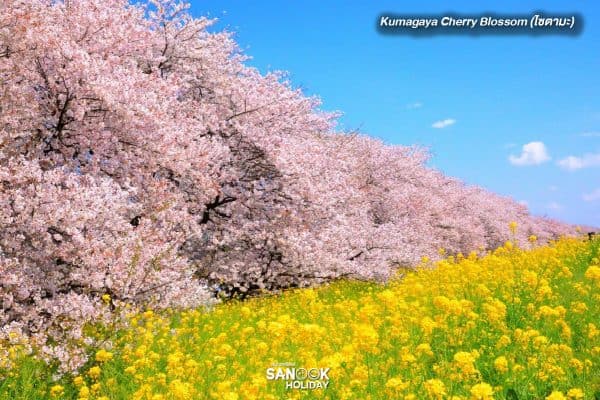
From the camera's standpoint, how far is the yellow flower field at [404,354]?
243 inches

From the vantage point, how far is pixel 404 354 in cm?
695

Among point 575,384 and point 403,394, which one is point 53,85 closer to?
point 403,394

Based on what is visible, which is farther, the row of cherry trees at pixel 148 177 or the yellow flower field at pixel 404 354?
the row of cherry trees at pixel 148 177

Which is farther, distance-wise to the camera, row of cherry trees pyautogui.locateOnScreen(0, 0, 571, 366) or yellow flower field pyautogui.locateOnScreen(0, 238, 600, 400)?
row of cherry trees pyautogui.locateOnScreen(0, 0, 571, 366)

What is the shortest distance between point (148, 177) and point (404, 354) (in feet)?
29.7

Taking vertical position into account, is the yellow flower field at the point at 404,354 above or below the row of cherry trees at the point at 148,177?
below

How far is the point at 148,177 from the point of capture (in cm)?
1420

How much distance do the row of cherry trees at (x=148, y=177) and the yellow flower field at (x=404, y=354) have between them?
1.23 meters

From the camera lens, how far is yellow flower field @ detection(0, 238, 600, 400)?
20.2 feet

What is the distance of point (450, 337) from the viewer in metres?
8.00

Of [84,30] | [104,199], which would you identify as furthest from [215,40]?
[104,199]

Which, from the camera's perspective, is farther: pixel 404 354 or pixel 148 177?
pixel 148 177

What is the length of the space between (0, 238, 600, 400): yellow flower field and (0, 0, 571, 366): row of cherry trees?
1.23 m

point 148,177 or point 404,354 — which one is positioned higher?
point 148,177
